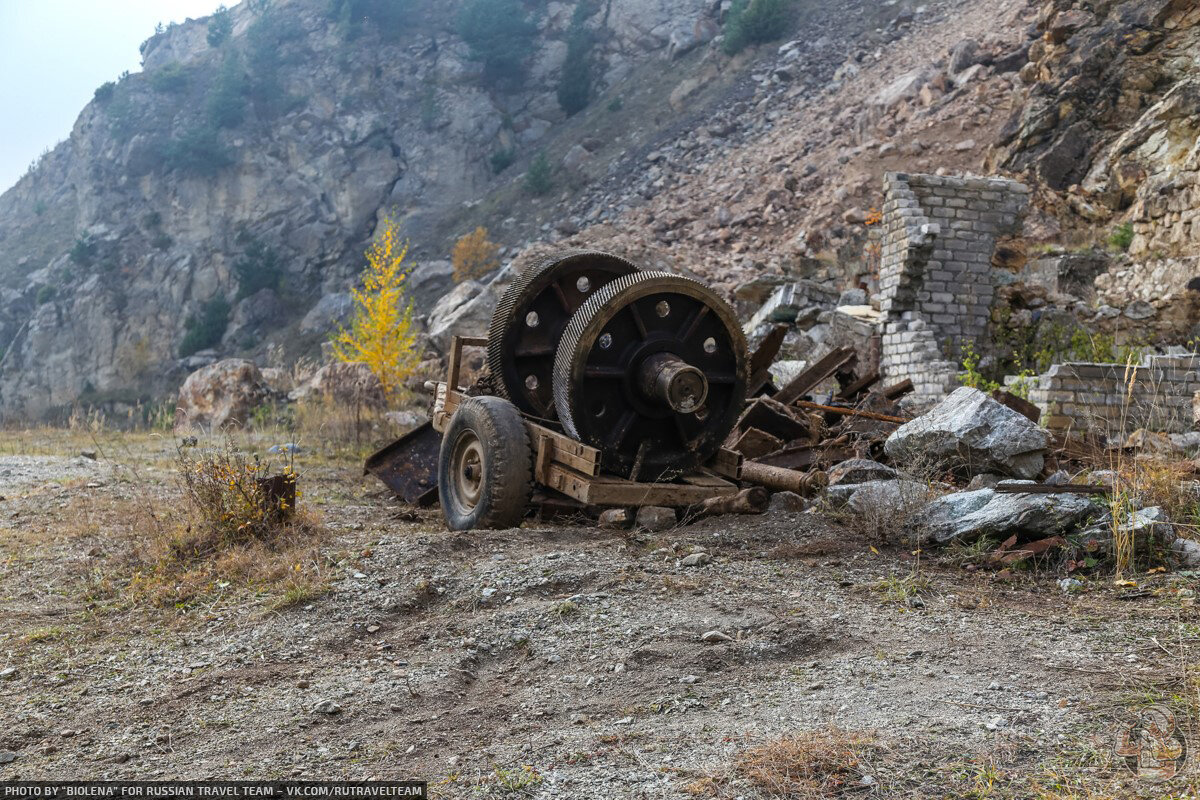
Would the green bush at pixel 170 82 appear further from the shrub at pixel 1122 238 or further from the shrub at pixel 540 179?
the shrub at pixel 1122 238

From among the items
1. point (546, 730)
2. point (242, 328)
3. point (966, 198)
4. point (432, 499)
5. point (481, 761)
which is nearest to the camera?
point (481, 761)

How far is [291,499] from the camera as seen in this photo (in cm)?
595

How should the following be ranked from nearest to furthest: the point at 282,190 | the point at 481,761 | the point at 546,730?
the point at 481,761 → the point at 546,730 → the point at 282,190

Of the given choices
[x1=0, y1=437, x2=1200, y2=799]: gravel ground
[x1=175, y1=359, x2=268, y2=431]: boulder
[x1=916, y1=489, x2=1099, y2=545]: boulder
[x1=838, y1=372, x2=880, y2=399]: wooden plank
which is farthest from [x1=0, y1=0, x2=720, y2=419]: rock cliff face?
[x1=916, y1=489, x2=1099, y2=545]: boulder

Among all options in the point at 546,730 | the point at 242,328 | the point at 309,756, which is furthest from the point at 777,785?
the point at 242,328

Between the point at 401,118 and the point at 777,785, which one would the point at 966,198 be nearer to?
the point at 777,785

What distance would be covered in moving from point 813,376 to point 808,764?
22.7 feet

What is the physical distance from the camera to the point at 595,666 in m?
3.68

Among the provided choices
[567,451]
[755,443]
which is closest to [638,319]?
[567,451]

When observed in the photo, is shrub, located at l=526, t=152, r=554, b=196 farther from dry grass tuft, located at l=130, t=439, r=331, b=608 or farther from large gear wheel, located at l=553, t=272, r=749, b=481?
dry grass tuft, located at l=130, t=439, r=331, b=608

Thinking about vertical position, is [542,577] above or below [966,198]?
below

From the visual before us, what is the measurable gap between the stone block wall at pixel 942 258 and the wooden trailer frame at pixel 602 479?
537 centimetres

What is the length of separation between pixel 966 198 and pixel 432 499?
310 inches

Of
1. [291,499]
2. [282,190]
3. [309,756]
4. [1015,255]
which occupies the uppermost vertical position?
[282,190]
